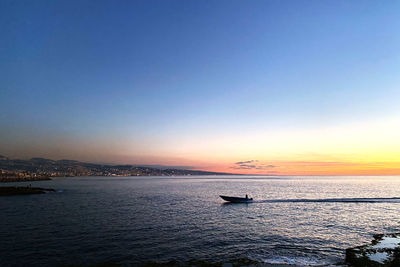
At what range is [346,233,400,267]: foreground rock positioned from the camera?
21844 millimetres

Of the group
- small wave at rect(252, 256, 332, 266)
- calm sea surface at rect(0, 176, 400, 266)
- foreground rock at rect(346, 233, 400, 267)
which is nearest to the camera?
foreground rock at rect(346, 233, 400, 267)

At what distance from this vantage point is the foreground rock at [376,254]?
71.7 feet

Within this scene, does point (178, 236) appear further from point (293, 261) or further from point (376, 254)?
point (376, 254)

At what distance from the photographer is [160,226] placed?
38188 mm

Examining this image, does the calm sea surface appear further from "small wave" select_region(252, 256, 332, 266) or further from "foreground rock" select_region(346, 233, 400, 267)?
"foreground rock" select_region(346, 233, 400, 267)

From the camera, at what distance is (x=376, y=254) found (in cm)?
2450

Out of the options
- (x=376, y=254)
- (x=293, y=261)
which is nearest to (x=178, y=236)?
(x=293, y=261)

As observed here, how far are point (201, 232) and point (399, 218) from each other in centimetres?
4169

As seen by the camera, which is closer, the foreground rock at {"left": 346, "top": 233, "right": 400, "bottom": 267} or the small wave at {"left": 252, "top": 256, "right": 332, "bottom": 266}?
the foreground rock at {"left": 346, "top": 233, "right": 400, "bottom": 267}

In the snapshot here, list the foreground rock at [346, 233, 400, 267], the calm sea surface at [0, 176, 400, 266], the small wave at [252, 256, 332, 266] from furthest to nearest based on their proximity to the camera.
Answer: the calm sea surface at [0, 176, 400, 266]
the small wave at [252, 256, 332, 266]
the foreground rock at [346, 233, 400, 267]

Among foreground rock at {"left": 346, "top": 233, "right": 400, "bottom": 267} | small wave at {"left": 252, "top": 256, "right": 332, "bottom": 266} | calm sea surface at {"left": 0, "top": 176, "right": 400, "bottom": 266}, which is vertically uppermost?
foreground rock at {"left": 346, "top": 233, "right": 400, "bottom": 267}

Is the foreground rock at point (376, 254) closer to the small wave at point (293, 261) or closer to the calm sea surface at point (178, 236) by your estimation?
the calm sea surface at point (178, 236)

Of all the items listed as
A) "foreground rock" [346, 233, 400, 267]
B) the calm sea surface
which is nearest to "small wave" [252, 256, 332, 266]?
the calm sea surface

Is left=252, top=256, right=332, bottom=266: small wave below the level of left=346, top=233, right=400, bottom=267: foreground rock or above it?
below
